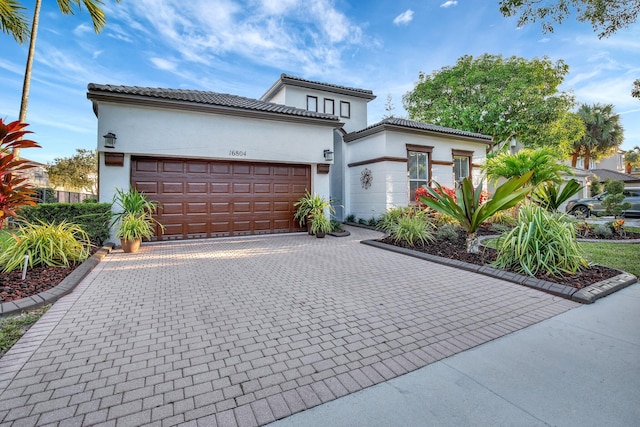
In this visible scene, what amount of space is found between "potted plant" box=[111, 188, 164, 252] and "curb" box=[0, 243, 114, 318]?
4.93 feet

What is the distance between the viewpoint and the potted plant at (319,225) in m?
9.18

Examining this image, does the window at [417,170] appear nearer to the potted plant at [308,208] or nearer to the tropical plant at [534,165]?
the tropical plant at [534,165]

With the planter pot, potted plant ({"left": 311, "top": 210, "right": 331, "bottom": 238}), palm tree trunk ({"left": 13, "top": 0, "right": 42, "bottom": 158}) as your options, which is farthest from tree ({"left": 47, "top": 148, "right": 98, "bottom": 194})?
potted plant ({"left": 311, "top": 210, "right": 331, "bottom": 238})

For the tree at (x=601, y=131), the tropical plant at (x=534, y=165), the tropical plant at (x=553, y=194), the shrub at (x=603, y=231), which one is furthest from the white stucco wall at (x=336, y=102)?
the tree at (x=601, y=131)

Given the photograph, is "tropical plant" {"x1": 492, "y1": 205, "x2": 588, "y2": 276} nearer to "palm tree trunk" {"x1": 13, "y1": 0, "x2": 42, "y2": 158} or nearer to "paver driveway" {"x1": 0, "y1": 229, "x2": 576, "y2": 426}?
"paver driveway" {"x1": 0, "y1": 229, "x2": 576, "y2": 426}

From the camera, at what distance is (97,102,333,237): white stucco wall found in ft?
24.6

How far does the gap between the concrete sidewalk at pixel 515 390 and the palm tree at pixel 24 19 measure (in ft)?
39.8

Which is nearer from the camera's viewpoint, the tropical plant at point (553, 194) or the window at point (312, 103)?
the tropical plant at point (553, 194)

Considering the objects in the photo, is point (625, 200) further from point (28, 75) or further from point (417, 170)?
point (28, 75)

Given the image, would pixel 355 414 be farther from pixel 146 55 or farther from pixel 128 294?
pixel 146 55

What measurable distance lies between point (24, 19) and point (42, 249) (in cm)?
977

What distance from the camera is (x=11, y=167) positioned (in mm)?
3973

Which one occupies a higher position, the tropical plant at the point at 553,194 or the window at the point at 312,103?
the window at the point at 312,103

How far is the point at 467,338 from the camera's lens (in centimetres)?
274
